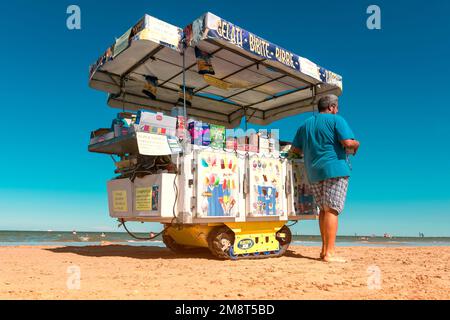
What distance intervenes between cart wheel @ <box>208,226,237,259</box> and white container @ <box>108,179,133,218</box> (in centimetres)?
119

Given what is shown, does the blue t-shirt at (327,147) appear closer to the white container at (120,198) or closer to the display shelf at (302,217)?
the display shelf at (302,217)

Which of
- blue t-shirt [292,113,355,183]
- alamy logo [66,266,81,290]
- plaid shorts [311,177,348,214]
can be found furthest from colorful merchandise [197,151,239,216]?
alamy logo [66,266,81,290]

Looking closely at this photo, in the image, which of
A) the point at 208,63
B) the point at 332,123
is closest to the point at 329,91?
the point at 332,123

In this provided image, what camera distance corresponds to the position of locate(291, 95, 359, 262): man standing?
4645 millimetres

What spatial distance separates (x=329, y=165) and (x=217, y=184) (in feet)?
4.92

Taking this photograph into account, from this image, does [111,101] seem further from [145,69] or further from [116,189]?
[116,189]

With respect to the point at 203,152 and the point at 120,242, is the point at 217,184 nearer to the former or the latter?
the point at 203,152

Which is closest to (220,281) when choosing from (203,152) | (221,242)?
(221,242)

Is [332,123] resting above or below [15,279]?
above

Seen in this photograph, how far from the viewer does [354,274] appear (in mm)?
3543

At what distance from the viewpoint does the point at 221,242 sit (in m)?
4.72

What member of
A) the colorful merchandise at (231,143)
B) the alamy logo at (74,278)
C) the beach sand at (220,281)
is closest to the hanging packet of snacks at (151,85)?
the colorful merchandise at (231,143)

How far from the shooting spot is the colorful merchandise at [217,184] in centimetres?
455
